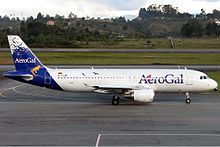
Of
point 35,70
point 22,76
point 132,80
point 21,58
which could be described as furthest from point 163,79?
point 21,58

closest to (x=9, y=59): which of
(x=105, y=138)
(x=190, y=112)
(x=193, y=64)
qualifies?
(x=193, y=64)

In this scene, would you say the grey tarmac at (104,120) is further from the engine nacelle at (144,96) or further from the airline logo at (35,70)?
the airline logo at (35,70)

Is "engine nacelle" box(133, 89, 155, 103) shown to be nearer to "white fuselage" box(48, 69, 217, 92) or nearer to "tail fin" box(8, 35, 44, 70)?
"white fuselage" box(48, 69, 217, 92)

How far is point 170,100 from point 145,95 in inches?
202

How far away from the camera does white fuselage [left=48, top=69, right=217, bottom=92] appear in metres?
40.1

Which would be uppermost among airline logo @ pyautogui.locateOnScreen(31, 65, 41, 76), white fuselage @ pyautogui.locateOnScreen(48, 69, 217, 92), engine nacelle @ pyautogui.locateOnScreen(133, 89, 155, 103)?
airline logo @ pyautogui.locateOnScreen(31, 65, 41, 76)

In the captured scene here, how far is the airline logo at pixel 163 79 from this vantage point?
4006 cm

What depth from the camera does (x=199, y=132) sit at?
1094 inches

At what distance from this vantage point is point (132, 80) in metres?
40.2

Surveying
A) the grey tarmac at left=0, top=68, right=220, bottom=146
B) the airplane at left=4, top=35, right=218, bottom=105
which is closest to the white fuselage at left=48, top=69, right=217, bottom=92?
the airplane at left=4, top=35, right=218, bottom=105

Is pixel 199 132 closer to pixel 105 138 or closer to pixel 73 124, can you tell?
pixel 105 138

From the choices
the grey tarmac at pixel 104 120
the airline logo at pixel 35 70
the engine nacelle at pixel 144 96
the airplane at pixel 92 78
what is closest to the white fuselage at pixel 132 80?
the airplane at pixel 92 78

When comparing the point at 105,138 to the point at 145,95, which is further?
the point at 145,95

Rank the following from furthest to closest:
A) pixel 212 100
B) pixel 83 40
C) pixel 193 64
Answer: pixel 83 40 < pixel 193 64 < pixel 212 100
